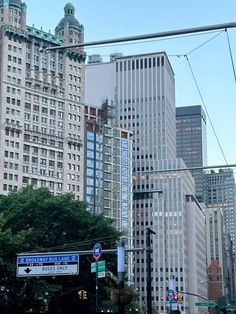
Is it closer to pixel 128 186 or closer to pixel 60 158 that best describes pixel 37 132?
pixel 60 158

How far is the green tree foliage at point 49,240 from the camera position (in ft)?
182

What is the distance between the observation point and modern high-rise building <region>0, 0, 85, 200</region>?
150750 millimetres

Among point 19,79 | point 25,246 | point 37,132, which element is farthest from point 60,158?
point 25,246

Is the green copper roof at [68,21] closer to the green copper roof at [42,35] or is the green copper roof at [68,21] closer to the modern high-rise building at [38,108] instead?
the modern high-rise building at [38,108]

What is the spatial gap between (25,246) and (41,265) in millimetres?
17432

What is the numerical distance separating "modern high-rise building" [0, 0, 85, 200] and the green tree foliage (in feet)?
268

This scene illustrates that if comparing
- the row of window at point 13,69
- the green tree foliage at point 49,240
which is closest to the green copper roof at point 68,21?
the row of window at point 13,69

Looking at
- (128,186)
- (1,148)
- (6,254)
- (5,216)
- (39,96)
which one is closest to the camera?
(6,254)

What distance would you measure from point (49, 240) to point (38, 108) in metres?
100

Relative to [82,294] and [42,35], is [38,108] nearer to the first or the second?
[42,35]

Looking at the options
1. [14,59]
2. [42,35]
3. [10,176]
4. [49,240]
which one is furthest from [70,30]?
[49,240]

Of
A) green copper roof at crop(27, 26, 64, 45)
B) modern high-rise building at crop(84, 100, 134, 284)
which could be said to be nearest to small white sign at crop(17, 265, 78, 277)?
green copper roof at crop(27, 26, 64, 45)

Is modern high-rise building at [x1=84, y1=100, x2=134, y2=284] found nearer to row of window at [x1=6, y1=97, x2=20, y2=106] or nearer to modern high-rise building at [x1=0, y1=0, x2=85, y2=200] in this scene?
modern high-rise building at [x1=0, y1=0, x2=85, y2=200]

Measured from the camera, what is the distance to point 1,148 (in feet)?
485
